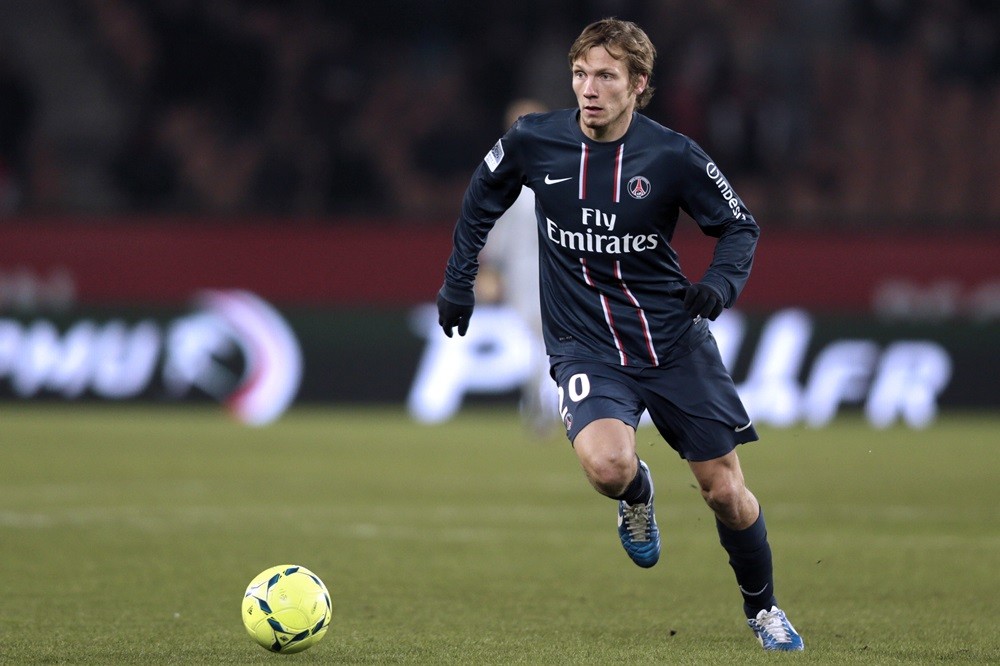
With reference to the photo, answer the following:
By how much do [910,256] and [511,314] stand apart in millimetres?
5499

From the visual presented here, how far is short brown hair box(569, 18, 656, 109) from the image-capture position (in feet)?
17.6

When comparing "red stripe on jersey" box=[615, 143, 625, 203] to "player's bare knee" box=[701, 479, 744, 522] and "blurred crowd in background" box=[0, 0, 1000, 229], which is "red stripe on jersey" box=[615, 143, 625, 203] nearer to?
"player's bare knee" box=[701, 479, 744, 522]

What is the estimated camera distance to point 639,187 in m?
5.41

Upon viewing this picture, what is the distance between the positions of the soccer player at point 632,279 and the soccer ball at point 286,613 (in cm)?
98

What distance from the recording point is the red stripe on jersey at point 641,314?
5484 mm

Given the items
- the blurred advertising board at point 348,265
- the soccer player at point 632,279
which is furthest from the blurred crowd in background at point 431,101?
the soccer player at point 632,279

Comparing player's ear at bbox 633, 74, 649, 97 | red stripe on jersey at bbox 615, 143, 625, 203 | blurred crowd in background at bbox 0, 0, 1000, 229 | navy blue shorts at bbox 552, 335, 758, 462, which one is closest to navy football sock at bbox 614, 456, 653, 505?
navy blue shorts at bbox 552, 335, 758, 462

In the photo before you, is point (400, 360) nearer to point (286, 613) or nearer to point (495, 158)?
point (495, 158)

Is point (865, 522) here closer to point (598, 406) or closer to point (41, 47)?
point (598, 406)

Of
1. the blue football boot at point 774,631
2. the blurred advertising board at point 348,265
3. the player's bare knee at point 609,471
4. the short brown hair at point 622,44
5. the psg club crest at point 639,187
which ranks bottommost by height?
the blurred advertising board at point 348,265

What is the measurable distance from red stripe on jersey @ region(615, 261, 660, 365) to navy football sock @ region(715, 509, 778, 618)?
62 centimetres

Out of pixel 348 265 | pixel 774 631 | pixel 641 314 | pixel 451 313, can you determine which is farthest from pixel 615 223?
pixel 348 265

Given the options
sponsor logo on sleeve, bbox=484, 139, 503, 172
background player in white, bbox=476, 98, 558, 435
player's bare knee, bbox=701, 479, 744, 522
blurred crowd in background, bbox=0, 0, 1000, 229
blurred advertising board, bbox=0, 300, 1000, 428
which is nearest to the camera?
player's bare knee, bbox=701, 479, 744, 522

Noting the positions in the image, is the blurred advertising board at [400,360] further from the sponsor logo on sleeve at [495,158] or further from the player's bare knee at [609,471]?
the player's bare knee at [609,471]
